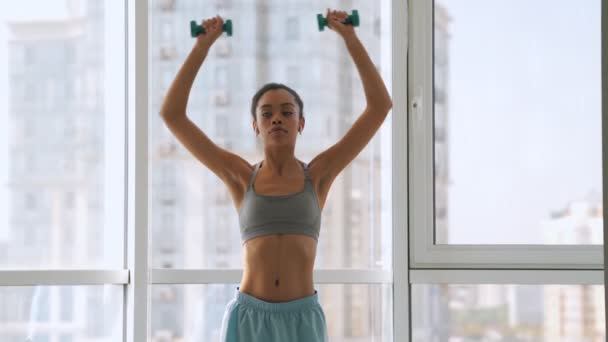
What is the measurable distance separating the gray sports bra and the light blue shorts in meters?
0.15

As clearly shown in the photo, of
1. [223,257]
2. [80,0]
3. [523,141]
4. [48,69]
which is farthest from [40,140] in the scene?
[523,141]

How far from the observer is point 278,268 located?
200cm

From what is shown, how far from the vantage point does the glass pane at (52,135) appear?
228cm

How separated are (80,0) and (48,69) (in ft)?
0.69

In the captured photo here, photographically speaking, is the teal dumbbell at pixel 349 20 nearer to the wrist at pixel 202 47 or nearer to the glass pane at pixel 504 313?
the wrist at pixel 202 47

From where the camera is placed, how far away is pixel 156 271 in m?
2.51

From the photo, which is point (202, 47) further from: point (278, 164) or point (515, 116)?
point (515, 116)

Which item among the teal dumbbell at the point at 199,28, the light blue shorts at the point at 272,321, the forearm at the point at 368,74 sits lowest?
the light blue shorts at the point at 272,321

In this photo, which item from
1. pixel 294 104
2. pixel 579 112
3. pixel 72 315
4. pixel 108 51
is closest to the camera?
pixel 294 104

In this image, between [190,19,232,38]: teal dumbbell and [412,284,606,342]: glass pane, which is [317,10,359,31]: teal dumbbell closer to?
[190,19,232,38]: teal dumbbell

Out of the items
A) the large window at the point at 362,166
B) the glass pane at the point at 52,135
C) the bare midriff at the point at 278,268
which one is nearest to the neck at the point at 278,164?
the bare midriff at the point at 278,268

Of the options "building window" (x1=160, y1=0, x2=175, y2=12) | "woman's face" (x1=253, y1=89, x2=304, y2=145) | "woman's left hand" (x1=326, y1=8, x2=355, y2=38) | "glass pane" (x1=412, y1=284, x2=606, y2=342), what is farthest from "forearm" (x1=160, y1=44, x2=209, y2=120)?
"glass pane" (x1=412, y1=284, x2=606, y2=342)

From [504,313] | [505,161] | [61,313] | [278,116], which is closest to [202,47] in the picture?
[278,116]

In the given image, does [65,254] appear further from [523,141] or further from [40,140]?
[523,141]
